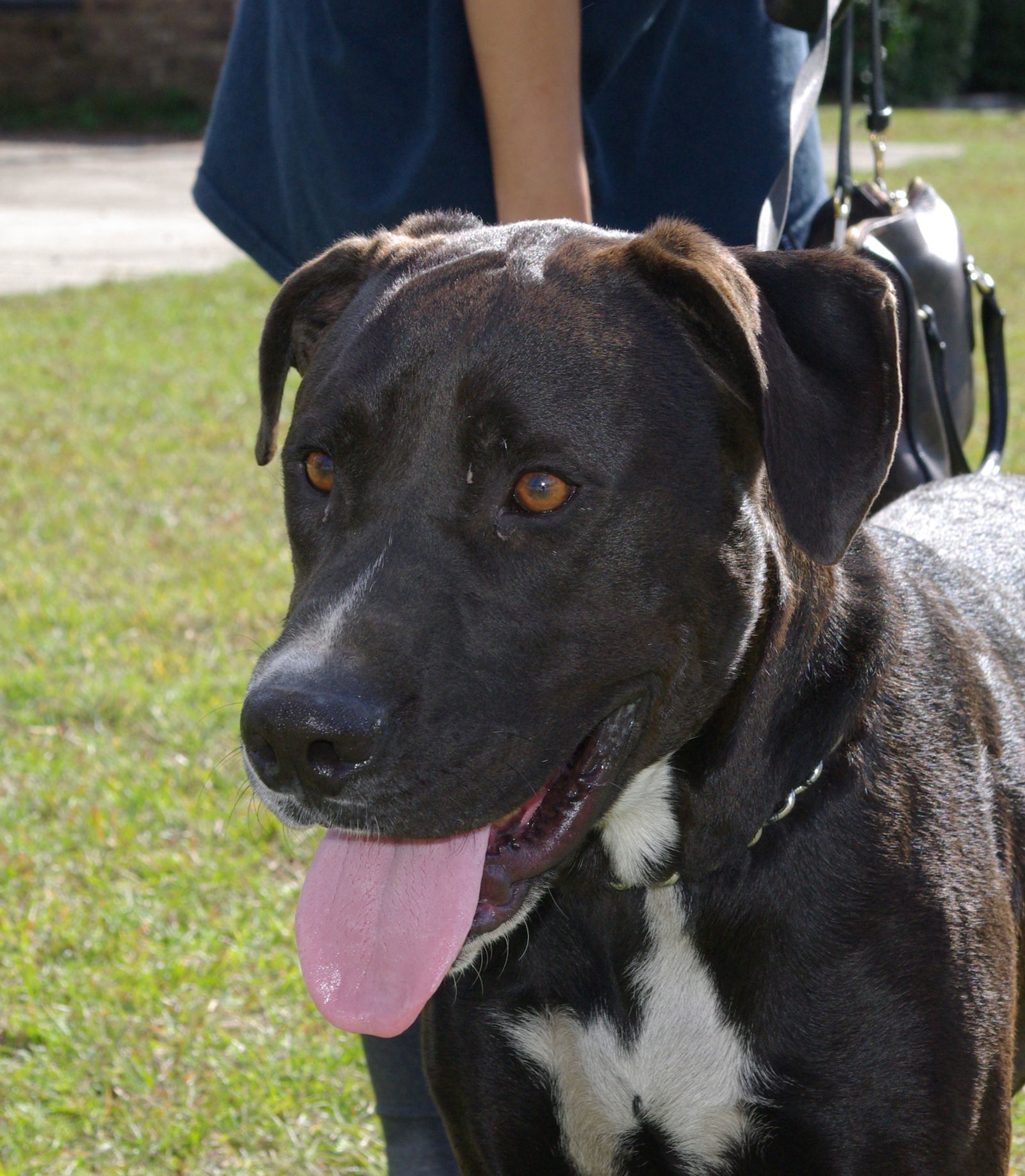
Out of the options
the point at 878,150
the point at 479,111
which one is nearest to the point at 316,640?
the point at 479,111

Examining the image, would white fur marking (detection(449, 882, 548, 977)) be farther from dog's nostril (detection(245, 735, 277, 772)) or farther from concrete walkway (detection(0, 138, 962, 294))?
concrete walkway (detection(0, 138, 962, 294))

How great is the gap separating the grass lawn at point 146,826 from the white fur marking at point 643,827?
84 centimetres

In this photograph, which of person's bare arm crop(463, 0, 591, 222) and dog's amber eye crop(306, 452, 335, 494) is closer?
dog's amber eye crop(306, 452, 335, 494)

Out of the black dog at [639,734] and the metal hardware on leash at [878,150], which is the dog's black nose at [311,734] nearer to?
the black dog at [639,734]

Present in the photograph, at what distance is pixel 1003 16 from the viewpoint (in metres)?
36.2

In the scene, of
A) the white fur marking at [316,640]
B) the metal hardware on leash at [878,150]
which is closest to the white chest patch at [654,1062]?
the white fur marking at [316,640]

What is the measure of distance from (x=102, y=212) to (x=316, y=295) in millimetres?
14978

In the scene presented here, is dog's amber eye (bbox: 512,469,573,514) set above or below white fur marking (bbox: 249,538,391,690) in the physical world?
above

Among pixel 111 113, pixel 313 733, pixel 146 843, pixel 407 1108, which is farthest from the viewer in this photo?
pixel 111 113

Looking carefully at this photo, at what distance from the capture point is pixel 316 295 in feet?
9.56

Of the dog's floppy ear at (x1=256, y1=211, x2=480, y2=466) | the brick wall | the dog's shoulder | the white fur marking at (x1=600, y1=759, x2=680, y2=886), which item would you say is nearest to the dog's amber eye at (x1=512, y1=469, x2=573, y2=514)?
the white fur marking at (x1=600, y1=759, x2=680, y2=886)

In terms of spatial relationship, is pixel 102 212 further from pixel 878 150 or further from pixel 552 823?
pixel 552 823

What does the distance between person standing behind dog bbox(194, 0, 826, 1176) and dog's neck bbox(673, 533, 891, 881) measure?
2.99 ft

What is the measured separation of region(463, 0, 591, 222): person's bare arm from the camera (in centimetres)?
275
